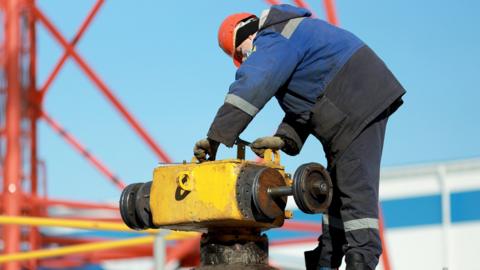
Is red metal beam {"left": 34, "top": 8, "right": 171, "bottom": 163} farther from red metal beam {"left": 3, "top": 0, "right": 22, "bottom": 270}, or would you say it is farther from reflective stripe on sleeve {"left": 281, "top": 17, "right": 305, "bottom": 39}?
reflective stripe on sleeve {"left": 281, "top": 17, "right": 305, "bottom": 39}

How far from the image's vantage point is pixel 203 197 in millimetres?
3779

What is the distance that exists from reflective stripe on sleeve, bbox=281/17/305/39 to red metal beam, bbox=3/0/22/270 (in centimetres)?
686

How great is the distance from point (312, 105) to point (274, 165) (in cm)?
35

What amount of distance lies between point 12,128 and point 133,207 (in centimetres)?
722

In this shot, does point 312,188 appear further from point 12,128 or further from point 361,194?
point 12,128

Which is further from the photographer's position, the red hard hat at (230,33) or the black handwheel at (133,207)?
the red hard hat at (230,33)

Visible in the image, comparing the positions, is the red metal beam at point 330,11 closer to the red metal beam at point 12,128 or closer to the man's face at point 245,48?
the red metal beam at point 12,128

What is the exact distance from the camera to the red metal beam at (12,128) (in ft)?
35.3

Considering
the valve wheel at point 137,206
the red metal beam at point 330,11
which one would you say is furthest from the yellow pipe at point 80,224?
the valve wheel at point 137,206

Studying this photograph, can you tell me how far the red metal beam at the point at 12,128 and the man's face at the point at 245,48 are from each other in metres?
6.64

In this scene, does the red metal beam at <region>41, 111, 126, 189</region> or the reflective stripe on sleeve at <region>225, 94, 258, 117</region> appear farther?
the red metal beam at <region>41, 111, 126, 189</region>

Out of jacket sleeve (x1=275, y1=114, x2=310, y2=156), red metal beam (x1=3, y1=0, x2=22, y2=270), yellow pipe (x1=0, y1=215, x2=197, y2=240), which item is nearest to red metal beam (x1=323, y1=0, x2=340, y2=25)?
yellow pipe (x1=0, y1=215, x2=197, y2=240)

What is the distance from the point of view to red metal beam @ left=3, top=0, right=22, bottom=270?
1075 cm

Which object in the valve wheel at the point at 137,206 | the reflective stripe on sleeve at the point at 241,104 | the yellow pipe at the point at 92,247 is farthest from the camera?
the yellow pipe at the point at 92,247
